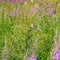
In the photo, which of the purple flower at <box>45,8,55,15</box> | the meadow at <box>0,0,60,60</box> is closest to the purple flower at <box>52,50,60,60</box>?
the meadow at <box>0,0,60,60</box>

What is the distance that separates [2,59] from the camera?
2.28 m

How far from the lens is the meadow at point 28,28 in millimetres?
2832

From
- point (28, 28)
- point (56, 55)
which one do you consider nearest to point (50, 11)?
point (28, 28)

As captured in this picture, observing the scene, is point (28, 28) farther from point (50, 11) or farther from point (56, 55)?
A: point (56, 55)

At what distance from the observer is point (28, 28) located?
3354 mm

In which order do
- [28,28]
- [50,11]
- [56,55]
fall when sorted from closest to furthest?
[56,55], [28,28], [50,11]

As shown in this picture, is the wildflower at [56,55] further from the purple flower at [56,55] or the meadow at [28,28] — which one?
the meadow at [28,28]

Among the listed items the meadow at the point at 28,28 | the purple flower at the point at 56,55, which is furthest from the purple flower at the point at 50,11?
the purple flower at the point at 56,55

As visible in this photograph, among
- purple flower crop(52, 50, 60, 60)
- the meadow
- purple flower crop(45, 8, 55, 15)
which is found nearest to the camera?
purple flower crop(52, 50, 60, 60)

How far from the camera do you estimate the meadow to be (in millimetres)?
2832

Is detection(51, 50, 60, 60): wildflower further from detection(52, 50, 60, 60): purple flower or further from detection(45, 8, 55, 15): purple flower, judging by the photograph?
detection(45, 8, 55, 15): purple flower

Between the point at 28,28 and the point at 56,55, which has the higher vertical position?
the point at 28,28

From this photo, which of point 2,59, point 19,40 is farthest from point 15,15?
point 2,59

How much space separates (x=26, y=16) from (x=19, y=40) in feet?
3.09
